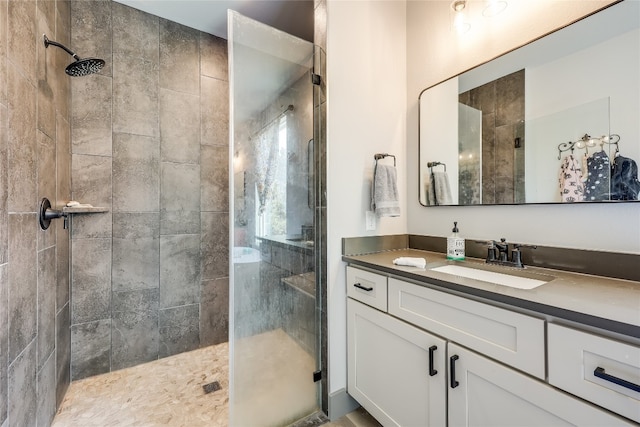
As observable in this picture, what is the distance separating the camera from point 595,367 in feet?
2.30

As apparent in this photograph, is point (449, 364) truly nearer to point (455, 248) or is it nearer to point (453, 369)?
point (453, 369)

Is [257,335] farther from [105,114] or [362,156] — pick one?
[105,114]

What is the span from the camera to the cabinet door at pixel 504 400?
2.40 ft

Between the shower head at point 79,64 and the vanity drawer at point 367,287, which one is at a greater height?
the shower head at point 79,64

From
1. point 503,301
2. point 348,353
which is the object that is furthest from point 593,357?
point 348,353

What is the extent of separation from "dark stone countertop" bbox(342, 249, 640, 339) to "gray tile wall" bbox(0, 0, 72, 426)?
1.57 meters

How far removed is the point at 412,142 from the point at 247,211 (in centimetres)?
126

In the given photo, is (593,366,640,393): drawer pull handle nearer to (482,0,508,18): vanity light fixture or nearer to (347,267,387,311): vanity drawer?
(347,267,387,311): vanity drawer

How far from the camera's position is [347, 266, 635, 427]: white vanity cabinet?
81cm

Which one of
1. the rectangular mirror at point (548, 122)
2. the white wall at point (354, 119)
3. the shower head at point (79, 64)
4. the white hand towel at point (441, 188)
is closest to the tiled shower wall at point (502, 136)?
the rectangular mirror at point (548, 122)

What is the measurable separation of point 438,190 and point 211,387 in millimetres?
2051

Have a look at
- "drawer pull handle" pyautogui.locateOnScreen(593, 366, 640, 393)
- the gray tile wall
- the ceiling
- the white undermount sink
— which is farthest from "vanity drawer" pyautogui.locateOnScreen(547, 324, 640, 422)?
the ceiling

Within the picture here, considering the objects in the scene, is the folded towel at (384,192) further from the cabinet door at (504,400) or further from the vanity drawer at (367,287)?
the cabinet door at (504,400)

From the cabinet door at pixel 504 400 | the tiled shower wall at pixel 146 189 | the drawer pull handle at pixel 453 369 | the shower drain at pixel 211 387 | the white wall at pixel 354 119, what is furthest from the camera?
the tiled shower wall at pixel 146 189
